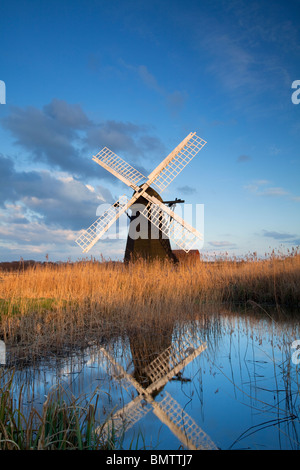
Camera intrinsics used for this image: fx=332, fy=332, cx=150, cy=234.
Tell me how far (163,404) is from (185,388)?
1.55 feet

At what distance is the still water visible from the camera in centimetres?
245

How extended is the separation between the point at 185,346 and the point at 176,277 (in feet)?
17.2

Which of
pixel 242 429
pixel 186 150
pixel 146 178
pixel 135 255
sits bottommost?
pixel 242 429

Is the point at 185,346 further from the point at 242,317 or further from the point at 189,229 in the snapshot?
the point at 189,229

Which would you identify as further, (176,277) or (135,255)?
(135,255)

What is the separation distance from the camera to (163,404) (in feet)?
9.77

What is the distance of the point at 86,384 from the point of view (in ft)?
11.2

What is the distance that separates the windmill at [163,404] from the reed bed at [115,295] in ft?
3.86

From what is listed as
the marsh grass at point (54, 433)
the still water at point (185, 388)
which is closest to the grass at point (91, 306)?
the marsh grass at point (54, 433)

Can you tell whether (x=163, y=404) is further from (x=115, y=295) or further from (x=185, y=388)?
(x=115, y=295)

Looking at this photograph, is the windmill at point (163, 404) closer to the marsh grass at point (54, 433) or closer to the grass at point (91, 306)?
the marsh grass at point (54, 433)

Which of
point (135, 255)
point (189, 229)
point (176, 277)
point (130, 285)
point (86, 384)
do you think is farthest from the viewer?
point (189, 229)

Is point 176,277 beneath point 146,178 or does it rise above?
beneath

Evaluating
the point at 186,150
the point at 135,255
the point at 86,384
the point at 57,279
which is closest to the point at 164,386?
the point at 86,384
